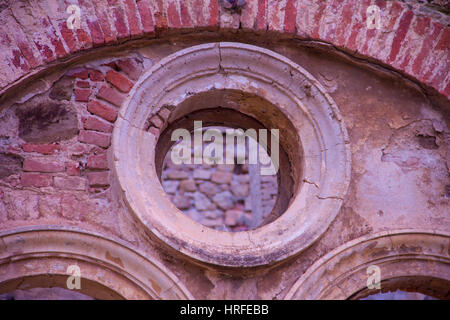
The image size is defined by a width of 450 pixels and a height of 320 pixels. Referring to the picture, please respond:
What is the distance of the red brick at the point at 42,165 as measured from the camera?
2.71 meters

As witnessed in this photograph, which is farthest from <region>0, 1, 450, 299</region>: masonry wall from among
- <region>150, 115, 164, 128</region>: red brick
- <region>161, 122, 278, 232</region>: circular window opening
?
<region>161, 122, 278, 232</region>: circular window opening

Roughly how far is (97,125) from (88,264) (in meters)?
0.81

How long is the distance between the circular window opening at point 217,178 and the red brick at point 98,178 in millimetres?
4878

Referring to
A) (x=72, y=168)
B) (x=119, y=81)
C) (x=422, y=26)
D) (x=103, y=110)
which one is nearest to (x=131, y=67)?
(x=119, y=81)

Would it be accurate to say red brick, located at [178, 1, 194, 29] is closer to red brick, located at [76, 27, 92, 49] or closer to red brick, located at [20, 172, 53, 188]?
red brick, located at [76, 27, 92, 49]

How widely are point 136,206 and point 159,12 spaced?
120 cm

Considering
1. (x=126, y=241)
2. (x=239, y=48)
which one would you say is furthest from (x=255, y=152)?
(x=126, y=241)

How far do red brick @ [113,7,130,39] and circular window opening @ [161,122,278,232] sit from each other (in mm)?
4792

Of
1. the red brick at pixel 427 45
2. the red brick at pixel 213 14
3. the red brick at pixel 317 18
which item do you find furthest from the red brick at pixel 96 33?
Result: the red brick at pixel 427 45

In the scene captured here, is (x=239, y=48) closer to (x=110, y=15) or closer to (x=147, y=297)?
(x=110, y=15)

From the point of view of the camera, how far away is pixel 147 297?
2604 millimetres

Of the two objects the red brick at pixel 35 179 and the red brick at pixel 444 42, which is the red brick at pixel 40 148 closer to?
the red brick at pixel 35 179

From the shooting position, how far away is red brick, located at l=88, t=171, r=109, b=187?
8.96 feet

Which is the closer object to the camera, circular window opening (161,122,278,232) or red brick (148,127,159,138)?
red brick (148,127,159,138)
